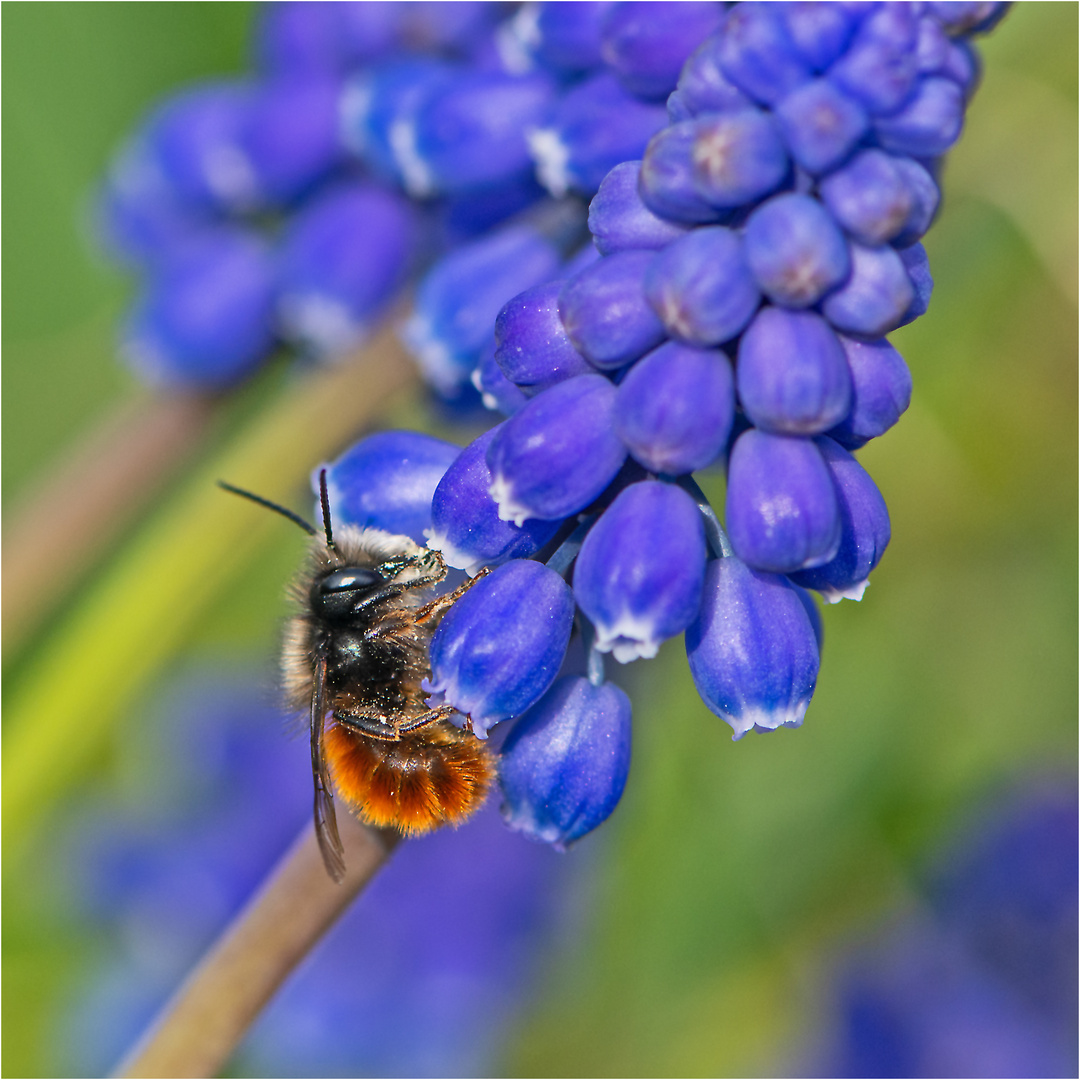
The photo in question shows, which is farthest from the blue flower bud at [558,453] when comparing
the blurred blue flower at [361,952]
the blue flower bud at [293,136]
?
the blurred blue flower at [361,952]

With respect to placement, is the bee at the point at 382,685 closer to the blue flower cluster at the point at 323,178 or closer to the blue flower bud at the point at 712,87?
the blue flower cluster at the point at 323,178

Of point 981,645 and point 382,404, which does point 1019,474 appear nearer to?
point 981,645

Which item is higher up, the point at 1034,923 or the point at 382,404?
the point at 382,404

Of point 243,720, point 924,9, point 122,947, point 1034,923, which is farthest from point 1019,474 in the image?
point 122,947

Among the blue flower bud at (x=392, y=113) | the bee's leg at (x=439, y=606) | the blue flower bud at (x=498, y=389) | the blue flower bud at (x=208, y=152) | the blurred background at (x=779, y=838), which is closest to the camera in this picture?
the blue flower bud at (x=498, y=389)

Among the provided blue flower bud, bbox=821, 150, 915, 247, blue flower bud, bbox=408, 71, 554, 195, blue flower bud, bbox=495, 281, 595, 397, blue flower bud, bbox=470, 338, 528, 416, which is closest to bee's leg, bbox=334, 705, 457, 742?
blue flower bud, bbox=470, 338, 528, 416
